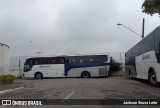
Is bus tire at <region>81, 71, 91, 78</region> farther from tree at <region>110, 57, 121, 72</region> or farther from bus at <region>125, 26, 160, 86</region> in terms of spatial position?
bus at <region>125, 26, 160, 86</region>

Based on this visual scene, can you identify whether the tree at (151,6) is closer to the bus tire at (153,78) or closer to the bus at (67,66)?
the bus tire at (153,78)

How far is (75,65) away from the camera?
46.9 m

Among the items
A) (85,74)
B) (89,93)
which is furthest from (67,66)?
(89,93)

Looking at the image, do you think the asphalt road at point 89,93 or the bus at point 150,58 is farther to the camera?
the bus at point 150,58

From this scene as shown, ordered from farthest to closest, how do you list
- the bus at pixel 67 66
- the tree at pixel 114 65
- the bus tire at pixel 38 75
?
the tree at pixel 114 65
the bus tire at pixel 38 75
the bus at pixel 67 66

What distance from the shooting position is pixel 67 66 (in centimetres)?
4706

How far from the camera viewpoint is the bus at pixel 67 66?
150 ft

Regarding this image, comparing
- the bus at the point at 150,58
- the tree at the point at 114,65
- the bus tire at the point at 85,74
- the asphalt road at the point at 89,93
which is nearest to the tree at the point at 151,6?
the bus at the point at 150,58

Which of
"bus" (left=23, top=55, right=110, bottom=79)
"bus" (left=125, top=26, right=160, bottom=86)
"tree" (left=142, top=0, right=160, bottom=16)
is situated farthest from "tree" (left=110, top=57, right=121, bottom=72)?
"tree" (left=142, top=0, right=160, bottom=16)

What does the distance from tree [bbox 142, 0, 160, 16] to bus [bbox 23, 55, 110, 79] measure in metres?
26.4

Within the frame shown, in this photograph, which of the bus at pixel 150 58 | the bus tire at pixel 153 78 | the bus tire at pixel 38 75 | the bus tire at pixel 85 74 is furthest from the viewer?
the bus tire at pixel 38 75

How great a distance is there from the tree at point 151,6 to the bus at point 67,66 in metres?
26.4

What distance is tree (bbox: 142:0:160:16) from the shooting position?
730 inches

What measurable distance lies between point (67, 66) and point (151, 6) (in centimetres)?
2910
